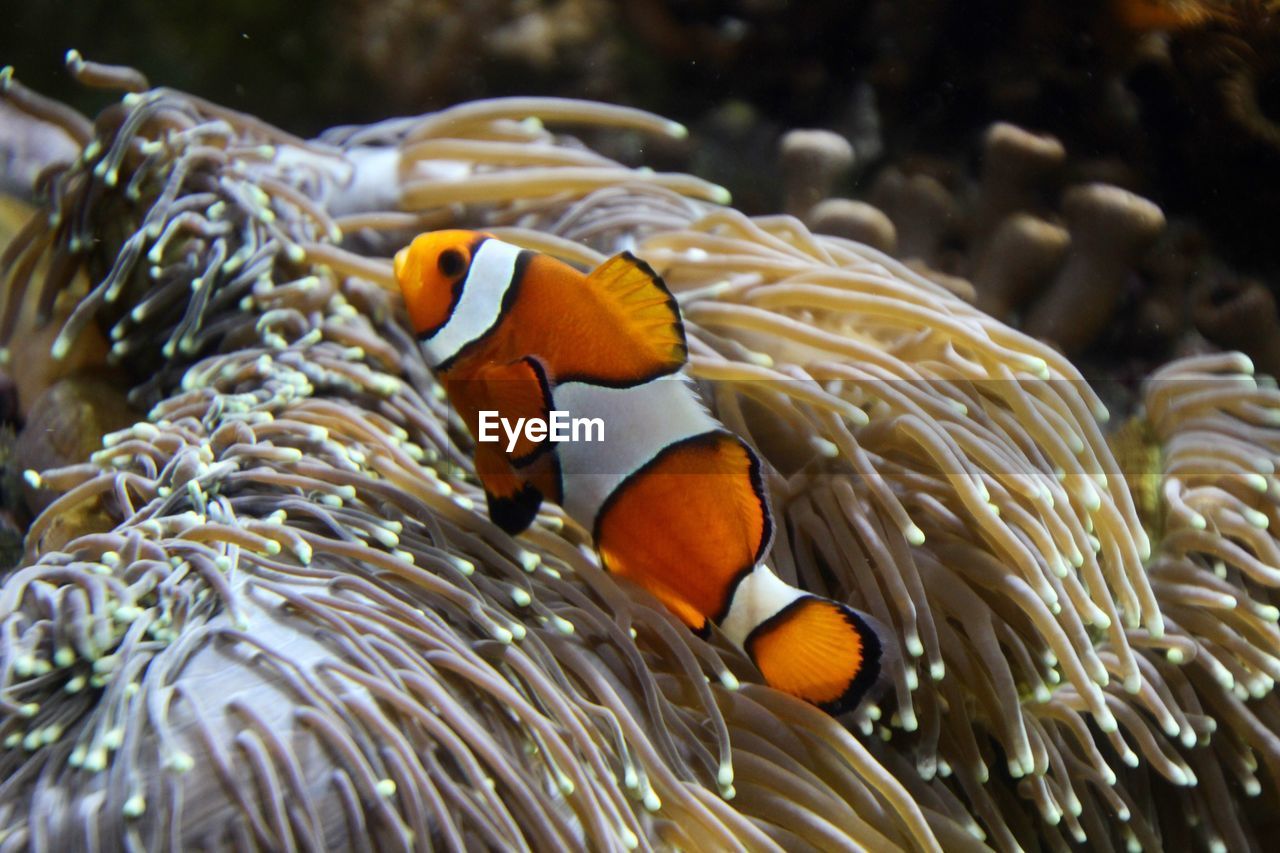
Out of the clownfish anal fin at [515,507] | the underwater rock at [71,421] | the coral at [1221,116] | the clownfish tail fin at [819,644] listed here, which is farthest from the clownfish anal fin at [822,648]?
the underwater rock at [71,421]

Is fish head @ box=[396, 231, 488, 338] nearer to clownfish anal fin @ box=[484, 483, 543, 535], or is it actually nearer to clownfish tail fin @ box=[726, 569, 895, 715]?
clownfish anal fin @ box=[484, 483, 543, 535]

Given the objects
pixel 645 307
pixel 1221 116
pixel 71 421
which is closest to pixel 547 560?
pixel 645 307

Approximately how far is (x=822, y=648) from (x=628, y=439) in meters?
0.24

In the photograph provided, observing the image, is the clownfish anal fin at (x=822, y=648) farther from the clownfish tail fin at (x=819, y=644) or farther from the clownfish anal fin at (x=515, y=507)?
the clownfish anal fin at (x=515, y=507)

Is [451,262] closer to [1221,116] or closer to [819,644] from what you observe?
[819,644]

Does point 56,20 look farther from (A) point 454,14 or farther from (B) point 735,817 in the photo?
(B) point 735,817

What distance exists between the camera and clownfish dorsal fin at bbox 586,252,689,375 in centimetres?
76

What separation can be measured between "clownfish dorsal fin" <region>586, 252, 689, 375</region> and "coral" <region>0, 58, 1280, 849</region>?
187 millimetres

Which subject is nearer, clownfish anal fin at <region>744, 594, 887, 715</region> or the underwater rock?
clownfish anal fin at <region>744, 594, 887, 715</region>

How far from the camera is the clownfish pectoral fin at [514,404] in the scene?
0.75m

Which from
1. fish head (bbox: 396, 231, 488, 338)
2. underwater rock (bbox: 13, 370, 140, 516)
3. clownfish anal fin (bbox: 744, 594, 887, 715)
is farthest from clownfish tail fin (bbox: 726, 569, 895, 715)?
underwater rock (bbox: 13, 370, 140, 516)

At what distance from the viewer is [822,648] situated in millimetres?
760

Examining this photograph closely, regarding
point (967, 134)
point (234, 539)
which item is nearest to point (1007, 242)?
point (967, 134)

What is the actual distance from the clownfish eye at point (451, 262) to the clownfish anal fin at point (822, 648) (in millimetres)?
389
